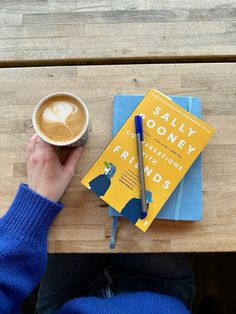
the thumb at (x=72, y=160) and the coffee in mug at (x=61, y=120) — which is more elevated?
the coffee in mug at (x=61, y=120)

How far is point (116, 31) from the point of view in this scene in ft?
2.54

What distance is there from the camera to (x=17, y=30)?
78 cm

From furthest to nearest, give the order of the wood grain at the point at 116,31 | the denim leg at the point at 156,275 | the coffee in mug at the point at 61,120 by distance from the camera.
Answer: the denim leg at the point at 156,275, the wood grain at the point at 116,31, the coffee in mug at the point at 61,120

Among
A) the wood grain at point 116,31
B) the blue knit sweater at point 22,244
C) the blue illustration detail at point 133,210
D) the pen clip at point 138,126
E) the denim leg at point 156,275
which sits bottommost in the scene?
the denim leg at point 156,275

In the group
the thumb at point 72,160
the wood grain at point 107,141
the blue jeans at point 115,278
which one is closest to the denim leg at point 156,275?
the blue jeans at point 115,278

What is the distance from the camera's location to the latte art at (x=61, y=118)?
0.64 meters

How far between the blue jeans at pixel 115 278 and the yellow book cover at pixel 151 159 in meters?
0.30

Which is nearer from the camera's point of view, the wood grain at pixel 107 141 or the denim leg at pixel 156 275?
the wood grain at pixel 107 141

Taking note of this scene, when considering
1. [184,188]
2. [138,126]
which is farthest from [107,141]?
[184,188]

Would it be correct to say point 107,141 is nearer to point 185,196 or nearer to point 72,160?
point 72,160

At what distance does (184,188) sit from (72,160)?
0.75ft

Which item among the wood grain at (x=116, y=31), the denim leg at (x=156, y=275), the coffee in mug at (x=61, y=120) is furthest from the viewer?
the denim leg at (x=156, y=275)

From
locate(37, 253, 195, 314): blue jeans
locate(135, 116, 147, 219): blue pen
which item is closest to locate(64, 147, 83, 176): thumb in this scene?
locate(135, 116, 147, 219): blue pen

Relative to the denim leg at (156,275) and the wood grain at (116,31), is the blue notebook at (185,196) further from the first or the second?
the denim leg at (156,275)
